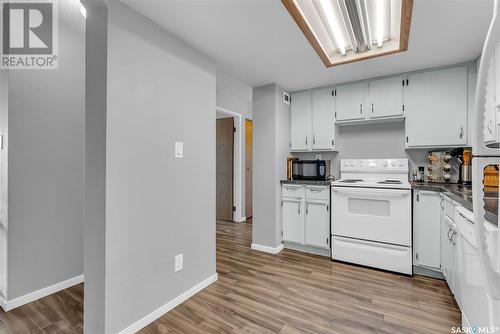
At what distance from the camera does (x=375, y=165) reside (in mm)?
3012

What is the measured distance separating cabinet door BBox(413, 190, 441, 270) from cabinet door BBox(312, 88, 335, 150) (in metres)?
1.18

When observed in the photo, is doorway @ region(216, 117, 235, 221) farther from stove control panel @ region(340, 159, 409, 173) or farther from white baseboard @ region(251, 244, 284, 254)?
stove control panel @ region(340, 159, 409, 173)

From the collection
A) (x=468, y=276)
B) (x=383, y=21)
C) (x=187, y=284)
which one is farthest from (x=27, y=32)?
(x=468, y=276)

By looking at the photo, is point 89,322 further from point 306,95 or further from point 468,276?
point 306,95

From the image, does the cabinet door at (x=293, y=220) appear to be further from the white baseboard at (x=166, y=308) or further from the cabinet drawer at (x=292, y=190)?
the white baseboard at (x=166, y=308)

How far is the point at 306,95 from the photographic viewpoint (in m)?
3.30

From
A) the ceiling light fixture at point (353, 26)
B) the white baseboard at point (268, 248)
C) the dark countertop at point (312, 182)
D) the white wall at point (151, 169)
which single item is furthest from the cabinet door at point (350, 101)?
the white baseboard at point (268, 248)

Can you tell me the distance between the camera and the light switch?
1.92 m

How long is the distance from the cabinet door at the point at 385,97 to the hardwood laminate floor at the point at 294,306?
1816mm

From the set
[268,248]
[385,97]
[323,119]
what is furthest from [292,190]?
[385,97]

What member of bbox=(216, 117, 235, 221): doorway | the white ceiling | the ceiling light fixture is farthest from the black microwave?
bbox=(216, 117, 235, 221): doorway

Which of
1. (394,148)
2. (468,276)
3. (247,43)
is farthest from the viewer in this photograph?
(394,148)

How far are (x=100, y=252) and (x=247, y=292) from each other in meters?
1.26

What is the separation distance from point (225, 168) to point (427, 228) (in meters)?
3.33
